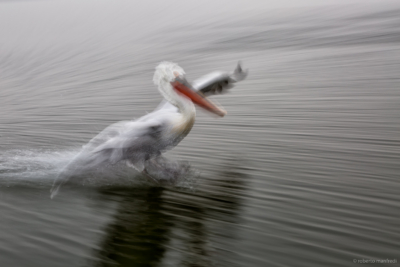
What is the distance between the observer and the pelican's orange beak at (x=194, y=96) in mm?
→ 4711

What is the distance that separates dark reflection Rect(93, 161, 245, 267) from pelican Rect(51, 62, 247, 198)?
0.32 meters

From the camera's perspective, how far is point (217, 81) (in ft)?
19.5

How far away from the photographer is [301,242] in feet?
10.3

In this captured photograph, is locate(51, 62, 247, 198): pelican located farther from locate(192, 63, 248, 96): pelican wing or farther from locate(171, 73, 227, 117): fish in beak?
locate(192, 63, 248, 96): pelican wing

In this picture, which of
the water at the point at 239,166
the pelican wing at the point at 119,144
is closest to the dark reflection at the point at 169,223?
the water at the point at 239,166

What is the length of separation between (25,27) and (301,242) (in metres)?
22.1

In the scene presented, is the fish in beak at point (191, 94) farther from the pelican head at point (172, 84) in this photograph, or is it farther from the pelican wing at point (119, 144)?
the pelican wing at point (119, 144)

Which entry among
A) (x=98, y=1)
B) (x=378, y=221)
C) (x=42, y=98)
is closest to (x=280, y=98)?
(x=378, y=221)

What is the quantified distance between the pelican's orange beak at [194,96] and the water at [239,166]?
0.50m

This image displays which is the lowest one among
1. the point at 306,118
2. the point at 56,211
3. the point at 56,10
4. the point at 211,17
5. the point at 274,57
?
the point at 56,211

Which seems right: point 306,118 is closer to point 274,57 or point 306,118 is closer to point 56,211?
point 56,211

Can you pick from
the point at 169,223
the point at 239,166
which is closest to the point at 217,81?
the point at 239,166

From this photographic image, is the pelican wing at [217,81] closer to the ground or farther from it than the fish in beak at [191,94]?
farther from it

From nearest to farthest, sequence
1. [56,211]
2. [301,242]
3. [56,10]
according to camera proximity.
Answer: [301,242]
[56,211]
[56,10]
